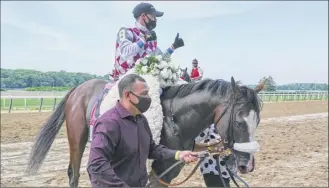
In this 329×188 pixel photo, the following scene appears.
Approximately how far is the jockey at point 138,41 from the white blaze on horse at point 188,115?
1.05 feet

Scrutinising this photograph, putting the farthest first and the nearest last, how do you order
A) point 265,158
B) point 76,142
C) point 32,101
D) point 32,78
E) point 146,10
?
point 32,101
point 265,158
point 32,78
point 76,142
point 146,10

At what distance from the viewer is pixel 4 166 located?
807cm

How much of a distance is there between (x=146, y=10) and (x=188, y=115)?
130cm

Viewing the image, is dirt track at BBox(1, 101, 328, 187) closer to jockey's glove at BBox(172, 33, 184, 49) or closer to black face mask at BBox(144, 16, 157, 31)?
jockey's glove at BBox(172, 33, 184, 49)

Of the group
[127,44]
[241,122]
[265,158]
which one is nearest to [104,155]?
[241,122]

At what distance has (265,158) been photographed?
9406mm

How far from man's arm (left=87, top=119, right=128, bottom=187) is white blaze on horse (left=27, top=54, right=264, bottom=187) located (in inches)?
56.5

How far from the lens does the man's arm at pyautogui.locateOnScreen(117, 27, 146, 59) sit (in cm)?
439

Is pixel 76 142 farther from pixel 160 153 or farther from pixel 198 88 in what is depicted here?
pixel 160 153

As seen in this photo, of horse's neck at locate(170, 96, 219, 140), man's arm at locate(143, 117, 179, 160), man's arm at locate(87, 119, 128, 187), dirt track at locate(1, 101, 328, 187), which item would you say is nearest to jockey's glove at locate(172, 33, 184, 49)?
horse's neck at locate(170, 96, 219, 140)

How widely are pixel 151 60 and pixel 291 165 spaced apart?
5512 mm

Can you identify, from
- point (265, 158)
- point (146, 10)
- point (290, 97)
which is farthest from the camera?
point (290, 97)

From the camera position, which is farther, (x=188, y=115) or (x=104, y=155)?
(x=188, y=115)

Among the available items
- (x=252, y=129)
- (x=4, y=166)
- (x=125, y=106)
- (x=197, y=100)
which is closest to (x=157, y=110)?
(x=197, y=100)
